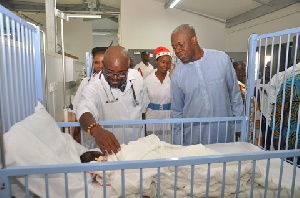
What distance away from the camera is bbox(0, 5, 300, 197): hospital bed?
0.96 m

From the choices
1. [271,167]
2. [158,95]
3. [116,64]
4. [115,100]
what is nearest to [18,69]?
[116,64]

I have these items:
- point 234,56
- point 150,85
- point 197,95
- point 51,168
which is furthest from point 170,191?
point 234,56

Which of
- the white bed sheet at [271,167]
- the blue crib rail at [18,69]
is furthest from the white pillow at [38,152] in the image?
the white bed sheet at [271,167]

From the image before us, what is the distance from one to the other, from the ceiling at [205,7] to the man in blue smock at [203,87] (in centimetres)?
443

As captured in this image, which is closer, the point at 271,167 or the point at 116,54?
the point at 271,167

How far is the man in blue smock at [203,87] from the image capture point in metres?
2.03

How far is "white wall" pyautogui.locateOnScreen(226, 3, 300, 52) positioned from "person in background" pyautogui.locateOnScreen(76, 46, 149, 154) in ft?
15.8

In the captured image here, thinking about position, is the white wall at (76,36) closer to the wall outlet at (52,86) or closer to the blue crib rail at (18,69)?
the wall outlet at (52,86)

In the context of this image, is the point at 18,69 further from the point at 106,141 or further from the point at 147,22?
the point at 147,22

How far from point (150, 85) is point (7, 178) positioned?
7.66 ft

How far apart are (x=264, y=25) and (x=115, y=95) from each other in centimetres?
593

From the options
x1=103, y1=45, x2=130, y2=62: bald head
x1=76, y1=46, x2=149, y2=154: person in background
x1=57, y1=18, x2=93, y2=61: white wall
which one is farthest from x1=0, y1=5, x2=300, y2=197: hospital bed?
x1=57, y1=18, x2=93, y2=61: white wall

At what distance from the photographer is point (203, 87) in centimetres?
206

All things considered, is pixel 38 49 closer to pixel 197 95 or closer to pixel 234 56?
pixel 197 95
